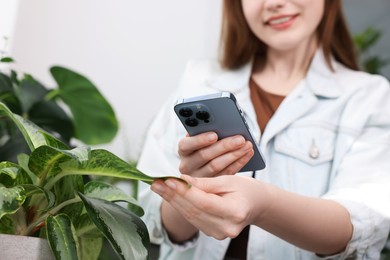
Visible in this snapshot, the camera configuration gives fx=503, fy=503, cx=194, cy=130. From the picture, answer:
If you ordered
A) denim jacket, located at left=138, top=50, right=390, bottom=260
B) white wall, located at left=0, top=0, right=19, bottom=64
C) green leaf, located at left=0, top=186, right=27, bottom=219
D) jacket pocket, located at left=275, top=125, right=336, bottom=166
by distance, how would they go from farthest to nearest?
1. white wall, located at left=0, top=0, right=19, bottom=64
2. jacket pocket, located at left=275, top=125, right=336, bottom=166
3. denim jacket, located at left=138, top=50, right=390, bottom=260
4. green leaf, located at left=0, top=186, right=27, bottom=219

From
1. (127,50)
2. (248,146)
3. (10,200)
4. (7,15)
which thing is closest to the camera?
(10,200)

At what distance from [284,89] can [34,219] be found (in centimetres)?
71

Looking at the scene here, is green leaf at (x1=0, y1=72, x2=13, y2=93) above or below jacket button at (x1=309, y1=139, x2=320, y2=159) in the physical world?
below

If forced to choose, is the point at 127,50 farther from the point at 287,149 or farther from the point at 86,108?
the point at 287,149

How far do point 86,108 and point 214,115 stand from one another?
0.60 metres

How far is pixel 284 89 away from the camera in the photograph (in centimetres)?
109

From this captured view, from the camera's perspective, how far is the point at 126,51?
1.89m

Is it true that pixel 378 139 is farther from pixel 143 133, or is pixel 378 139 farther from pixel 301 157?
pixel 143 133

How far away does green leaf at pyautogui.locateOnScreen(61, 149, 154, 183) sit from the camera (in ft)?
1.47

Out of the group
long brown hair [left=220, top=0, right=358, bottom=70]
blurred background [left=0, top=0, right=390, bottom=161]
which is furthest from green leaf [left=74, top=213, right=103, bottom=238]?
blurred background [left=0, top=0, right=390, bottom=161]

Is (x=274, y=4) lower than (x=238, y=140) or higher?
higher

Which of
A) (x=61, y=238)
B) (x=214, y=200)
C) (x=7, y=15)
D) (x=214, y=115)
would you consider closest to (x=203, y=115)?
(x=214, y=115)

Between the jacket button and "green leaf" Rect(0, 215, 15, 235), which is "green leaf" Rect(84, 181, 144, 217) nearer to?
"green leaf" Rect(0, 215, 15, 235)

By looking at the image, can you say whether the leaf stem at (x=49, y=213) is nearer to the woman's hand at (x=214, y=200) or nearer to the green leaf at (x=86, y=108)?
the woman's hand at (x=214, y=200)
